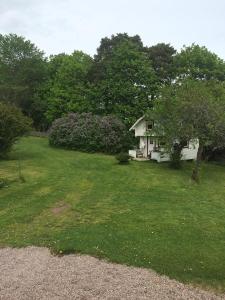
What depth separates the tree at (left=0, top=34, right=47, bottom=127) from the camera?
209 ft

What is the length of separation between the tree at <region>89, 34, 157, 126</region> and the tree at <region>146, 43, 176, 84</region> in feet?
10.7

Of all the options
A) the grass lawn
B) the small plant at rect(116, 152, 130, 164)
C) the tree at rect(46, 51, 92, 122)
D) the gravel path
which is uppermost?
the tree at rect(46, 51, 92, 122)

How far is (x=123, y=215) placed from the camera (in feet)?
61.7

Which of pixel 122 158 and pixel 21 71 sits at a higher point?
pixel 21 71

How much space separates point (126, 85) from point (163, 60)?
947 cm

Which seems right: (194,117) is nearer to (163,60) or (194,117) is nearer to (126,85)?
(126,85)

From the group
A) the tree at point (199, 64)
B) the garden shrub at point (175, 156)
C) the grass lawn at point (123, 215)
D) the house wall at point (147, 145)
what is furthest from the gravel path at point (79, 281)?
the tree at point (199, 64)

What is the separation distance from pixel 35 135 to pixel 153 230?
4577cm

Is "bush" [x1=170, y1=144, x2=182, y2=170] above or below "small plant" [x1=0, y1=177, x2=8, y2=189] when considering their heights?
above

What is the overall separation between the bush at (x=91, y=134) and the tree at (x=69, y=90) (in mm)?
7014

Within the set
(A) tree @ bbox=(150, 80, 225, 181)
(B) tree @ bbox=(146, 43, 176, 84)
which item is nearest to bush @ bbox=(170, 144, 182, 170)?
(A) tree @ bbox=(150, 80, 225, 181)

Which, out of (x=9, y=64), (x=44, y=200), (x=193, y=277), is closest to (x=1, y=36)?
(x=9, y=64)

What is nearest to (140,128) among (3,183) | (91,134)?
(91,134)

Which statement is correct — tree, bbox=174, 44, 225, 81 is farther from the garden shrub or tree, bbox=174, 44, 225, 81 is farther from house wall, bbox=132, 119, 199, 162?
the garden shrub
